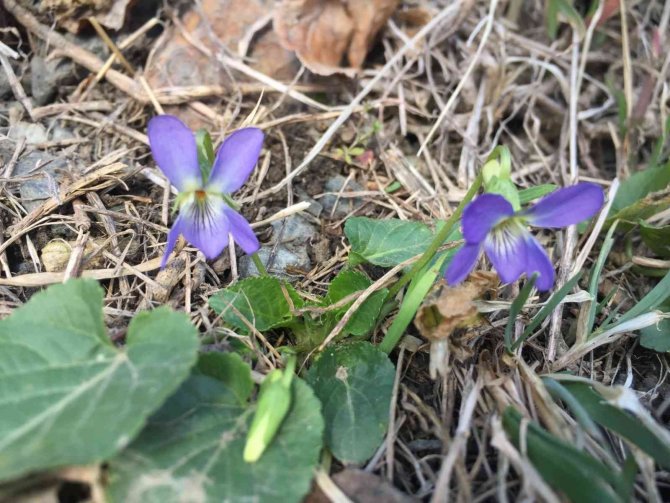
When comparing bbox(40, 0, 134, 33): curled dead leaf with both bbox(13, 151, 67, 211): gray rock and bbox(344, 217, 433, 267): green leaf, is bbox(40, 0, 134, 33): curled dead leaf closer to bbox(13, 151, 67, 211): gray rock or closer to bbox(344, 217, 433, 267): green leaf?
bbox(13, 151, 67, 211): gray rock

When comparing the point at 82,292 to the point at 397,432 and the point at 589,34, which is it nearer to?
the point at 397,432

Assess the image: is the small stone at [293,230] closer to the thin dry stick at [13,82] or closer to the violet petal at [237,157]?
the violet petal at [237,157]

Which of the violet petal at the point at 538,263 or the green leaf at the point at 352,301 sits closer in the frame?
the violet petal at the point at 538,263

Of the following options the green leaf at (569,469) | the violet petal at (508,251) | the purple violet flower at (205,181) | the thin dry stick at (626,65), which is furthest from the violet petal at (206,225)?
the thin dry stick at (626,65)

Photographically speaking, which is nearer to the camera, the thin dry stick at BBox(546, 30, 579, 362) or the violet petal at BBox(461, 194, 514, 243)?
the violet petal at BBox(461, 194, 514, 243)

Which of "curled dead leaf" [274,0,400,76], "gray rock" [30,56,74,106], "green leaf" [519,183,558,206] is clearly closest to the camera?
"green leaf" [519,183,558,206]

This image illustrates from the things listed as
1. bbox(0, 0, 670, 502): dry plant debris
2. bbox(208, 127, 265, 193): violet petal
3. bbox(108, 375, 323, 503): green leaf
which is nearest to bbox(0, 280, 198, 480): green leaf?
bbox(0, 0, 670, 502): dry plant debris
